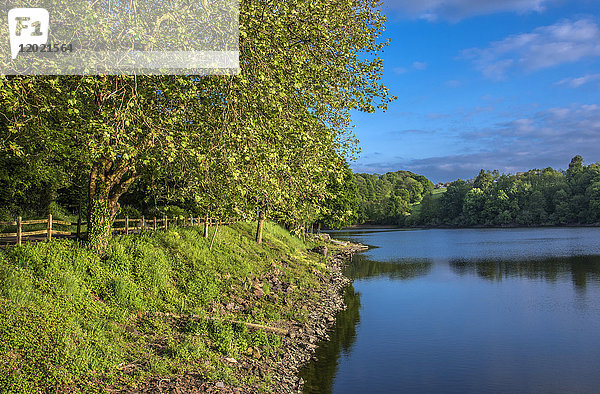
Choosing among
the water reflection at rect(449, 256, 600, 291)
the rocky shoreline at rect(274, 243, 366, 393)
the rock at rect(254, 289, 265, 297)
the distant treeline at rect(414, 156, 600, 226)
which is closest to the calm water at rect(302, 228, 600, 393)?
the water reflection at rect(449, 256, 600, 291)

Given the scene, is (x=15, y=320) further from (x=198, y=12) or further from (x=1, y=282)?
(x=198, y=12)

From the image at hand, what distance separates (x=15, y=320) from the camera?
11906 mm

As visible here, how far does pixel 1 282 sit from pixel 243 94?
9301 mm

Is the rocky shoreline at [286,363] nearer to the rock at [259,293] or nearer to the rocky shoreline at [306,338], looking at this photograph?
the rocky shoreline at [306,338]

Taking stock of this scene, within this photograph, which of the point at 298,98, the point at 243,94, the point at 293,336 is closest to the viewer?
the point at 243,94

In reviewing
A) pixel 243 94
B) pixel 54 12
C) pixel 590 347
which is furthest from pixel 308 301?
pixel 54 12

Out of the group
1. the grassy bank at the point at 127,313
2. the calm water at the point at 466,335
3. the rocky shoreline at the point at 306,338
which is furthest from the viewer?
the calm water at the point at 466,335

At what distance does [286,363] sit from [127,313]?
6549 millimetres

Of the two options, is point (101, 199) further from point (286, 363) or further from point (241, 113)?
point (286, 363)

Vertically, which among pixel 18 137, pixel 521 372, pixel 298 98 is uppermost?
pixel 298 98

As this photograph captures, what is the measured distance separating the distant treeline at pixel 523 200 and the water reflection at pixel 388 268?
104m

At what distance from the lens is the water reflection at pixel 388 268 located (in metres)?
47.0

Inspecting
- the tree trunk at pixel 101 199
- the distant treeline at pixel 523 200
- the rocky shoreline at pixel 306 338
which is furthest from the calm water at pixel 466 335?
the distant treeline at pixel 523 200

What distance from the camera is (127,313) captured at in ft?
53.4
